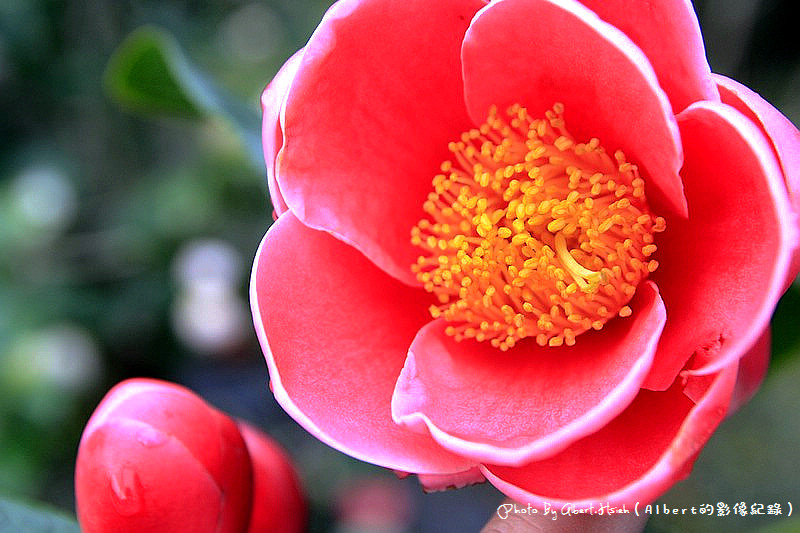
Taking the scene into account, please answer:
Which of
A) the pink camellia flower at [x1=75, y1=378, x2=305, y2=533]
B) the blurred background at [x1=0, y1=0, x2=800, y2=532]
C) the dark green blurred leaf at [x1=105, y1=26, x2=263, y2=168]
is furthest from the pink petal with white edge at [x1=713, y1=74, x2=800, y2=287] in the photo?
the blurred background at [x1=0, y1=0, x2=800, y2=532]

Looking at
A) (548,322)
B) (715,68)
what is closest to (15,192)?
(715,68)

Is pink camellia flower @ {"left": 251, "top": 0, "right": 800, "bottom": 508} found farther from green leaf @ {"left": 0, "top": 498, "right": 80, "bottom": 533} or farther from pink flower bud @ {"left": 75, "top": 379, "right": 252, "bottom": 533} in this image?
green leaf @ {"left": 0, "top": 498, "right": 80, "bottom": 533}

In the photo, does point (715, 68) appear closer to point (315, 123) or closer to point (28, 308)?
point (315, 123)

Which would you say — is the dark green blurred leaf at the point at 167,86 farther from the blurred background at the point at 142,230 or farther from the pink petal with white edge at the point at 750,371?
the pink petal with white edge at the point at 750,371

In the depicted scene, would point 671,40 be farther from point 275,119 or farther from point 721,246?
point 275,119

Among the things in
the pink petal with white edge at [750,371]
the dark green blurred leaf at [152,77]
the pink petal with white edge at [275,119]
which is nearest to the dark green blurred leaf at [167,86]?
the dark green blurred leaf at [152,77]

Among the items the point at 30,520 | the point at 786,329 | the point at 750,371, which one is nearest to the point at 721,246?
the point at 750,371
